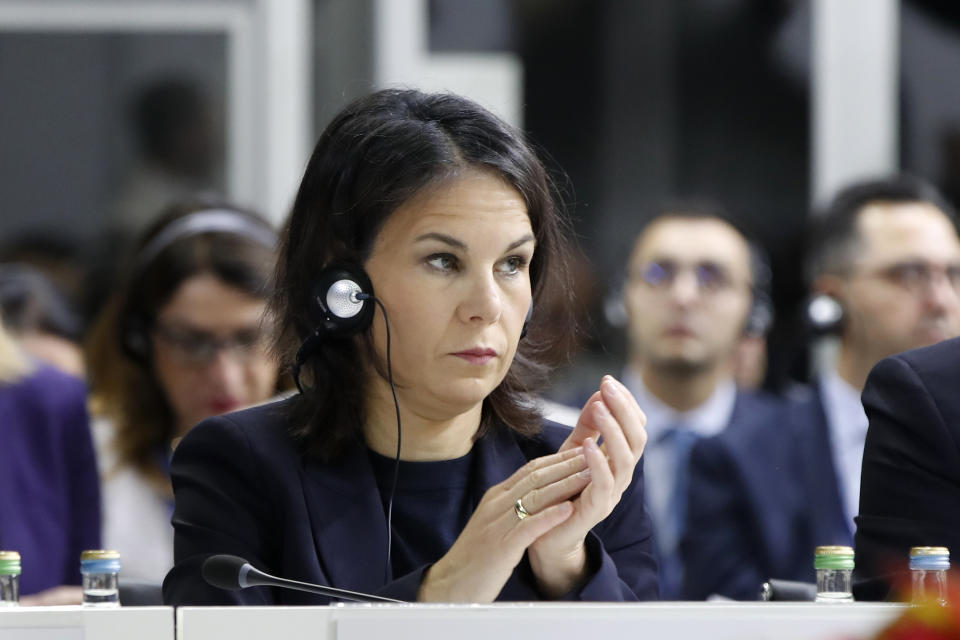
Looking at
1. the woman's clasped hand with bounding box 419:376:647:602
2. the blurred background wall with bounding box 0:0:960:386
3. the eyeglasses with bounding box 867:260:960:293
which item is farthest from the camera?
the blurred background wall with bounding box 0:0:960:386

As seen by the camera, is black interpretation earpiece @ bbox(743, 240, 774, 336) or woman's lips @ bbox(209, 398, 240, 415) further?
black interpretation earpiece @ bbox(743, 240, 774, 336)

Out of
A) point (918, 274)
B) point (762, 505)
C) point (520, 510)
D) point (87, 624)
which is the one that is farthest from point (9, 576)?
point (918, 274)

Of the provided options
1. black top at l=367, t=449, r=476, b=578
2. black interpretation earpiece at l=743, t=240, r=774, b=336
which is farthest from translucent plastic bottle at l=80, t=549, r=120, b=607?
black interpretation earpiece at l=743, t=240, r=774, b=336

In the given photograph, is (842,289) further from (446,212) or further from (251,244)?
(446,212)

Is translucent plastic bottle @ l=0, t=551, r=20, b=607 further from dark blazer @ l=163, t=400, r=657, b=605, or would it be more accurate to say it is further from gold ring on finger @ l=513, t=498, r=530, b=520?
gold ring on finger @ l=513, t=498, r=530, b=520

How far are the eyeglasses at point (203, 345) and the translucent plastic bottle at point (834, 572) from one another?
1.81 meters

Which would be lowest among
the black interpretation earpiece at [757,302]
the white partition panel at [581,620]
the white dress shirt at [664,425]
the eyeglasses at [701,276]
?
the white dress shirt at [664,425]

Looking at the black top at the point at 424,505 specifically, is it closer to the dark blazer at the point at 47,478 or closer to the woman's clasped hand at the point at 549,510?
the woman's clasped hand at the point at 549,510

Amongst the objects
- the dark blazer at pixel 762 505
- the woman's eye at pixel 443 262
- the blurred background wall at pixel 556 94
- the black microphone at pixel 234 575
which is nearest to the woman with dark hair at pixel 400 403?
the woman's eye at pixel 443 262

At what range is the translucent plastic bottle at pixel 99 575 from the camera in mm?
1604

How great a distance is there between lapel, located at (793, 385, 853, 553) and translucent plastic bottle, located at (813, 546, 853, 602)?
5.90 ft

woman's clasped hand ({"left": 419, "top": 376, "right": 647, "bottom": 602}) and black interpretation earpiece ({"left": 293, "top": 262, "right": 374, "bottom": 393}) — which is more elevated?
black interpretation earpiece ({"left": 293, "top": 262, "right": 374, "bottom": 393})

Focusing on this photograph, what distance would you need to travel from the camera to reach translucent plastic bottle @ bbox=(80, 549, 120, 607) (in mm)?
1604

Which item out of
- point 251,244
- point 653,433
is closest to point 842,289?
point 653,433
